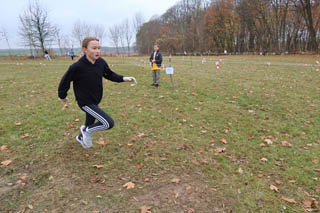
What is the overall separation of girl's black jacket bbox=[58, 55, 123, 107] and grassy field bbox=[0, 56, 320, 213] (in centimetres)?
120

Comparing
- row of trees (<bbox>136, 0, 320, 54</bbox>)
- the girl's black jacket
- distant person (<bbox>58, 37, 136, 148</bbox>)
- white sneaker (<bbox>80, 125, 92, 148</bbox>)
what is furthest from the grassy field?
row of trees (<bbox>136, 0, 320, 54</bbox>)

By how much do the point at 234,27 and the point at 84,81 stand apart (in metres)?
54.8

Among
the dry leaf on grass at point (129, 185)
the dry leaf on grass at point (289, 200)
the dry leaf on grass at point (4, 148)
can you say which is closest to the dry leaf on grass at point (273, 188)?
the dry leaf on grass at point (289, 200)

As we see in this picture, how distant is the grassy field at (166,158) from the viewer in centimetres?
282

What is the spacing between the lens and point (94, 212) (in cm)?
259

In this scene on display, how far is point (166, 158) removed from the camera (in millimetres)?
3797

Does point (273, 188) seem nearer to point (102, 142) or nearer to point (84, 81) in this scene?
point (102, 142)

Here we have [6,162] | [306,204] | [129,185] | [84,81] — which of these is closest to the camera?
[306,204]

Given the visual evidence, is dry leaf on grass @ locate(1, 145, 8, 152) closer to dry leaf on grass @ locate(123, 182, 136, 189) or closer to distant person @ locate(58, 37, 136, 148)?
distant person @ locate(58, 37, 136, 148)

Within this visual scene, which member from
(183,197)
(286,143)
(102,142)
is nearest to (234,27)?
(286,143)

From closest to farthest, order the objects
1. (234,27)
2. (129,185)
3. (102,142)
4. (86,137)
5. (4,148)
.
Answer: (129,185), (86,137), (4,148), (102,142), (234,27)

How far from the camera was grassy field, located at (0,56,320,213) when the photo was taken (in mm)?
2820

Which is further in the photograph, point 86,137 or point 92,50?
point 86,137

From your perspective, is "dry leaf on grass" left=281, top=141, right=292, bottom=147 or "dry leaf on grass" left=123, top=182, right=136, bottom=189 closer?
"dry leaf on grass" left=123, top=182, right=136, bottom=189
